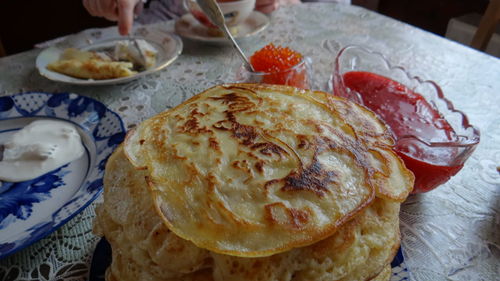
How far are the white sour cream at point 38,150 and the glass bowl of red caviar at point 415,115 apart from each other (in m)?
0.98

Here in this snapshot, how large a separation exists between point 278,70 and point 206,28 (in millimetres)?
895

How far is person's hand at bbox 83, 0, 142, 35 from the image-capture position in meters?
1.85

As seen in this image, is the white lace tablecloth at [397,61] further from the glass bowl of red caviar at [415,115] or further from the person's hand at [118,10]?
the person's hand at [118,10]

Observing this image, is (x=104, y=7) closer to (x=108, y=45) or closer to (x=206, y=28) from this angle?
(x=108, y=45)

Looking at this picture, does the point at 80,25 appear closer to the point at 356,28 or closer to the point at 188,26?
the point at 188,26

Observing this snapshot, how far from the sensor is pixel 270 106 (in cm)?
84

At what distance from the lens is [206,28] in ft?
7.04

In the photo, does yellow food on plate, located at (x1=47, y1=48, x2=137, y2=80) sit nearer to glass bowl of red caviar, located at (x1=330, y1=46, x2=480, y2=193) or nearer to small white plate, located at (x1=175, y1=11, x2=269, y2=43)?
small white plate, located at (x1=175, y1=11, x2=269, y2=43)

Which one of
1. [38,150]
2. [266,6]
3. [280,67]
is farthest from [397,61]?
[38,150]

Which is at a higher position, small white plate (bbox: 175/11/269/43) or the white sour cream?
small white plate (bbox: 175/11/269/43)

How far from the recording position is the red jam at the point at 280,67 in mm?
1380

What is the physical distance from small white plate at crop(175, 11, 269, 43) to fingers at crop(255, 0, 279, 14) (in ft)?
0.44

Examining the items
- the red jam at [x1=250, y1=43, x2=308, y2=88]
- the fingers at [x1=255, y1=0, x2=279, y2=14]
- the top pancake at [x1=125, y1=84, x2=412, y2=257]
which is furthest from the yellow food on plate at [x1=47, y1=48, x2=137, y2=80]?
the fingers at [x1=255, y1=0, x2=279, y2=14]

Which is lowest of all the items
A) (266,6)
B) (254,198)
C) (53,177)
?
(53,177)
